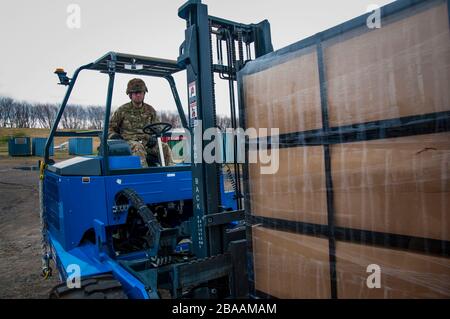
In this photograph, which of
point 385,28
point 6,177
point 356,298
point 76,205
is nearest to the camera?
point 385,28

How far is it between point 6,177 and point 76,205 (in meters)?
18.0

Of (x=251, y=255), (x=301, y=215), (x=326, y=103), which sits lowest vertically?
(x=251, y=255)

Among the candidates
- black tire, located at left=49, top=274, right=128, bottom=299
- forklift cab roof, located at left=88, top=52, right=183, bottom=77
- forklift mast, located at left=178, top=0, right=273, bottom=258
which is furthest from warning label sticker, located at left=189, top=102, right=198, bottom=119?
black tire, located at left=49, top=274, right=128, bottom=299

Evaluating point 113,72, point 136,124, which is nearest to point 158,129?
point 136,124

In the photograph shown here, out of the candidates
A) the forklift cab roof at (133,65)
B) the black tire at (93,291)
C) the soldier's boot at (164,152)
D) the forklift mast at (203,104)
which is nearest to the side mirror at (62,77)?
the forklift cab roof at (133,65)

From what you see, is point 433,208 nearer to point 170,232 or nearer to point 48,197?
point 170,232

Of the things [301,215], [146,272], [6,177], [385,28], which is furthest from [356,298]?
[6,177]

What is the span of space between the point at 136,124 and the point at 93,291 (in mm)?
2419

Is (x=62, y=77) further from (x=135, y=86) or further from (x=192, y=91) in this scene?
(x=192, y=91)

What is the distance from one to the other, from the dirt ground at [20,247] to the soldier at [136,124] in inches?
88.6

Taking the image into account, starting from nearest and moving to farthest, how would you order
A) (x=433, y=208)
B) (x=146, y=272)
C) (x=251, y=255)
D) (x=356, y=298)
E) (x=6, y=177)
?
1. (x=433, y=208)
2. (x=356, y=298)
3. (x=251, y=255)
4. (x=146, y=272)
5. (x=6, y=177)

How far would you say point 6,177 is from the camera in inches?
724

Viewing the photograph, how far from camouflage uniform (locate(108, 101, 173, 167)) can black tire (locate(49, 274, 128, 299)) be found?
71.9 inches

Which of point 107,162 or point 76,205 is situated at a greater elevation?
point 107,162
